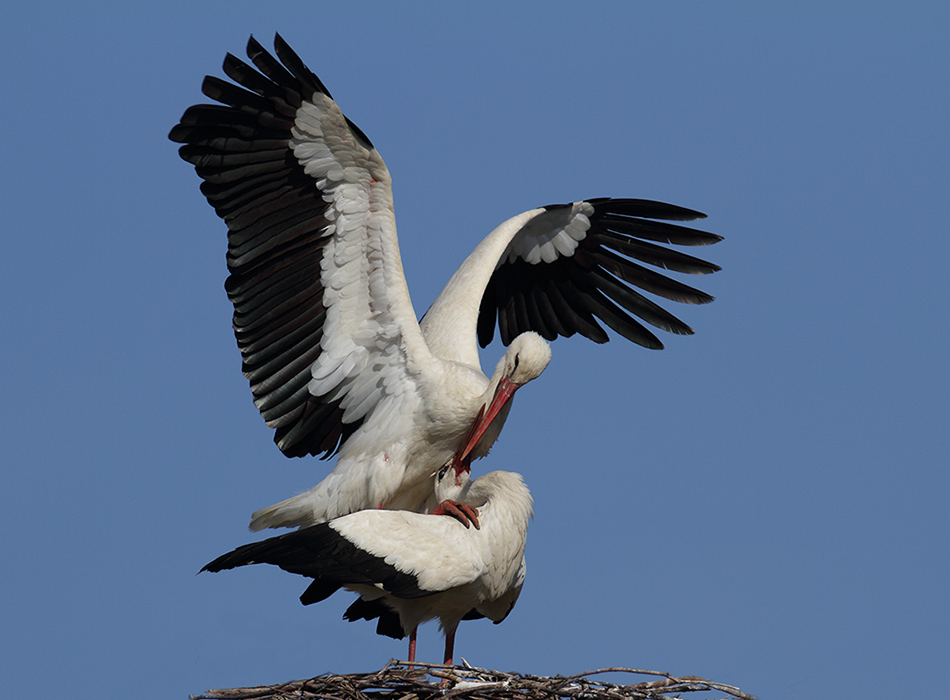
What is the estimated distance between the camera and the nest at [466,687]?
23.6ft

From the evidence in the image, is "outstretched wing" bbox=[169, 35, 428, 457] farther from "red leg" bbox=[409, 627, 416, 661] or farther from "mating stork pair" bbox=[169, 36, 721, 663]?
"red leg" bbox=[409, 627, 416, 661]

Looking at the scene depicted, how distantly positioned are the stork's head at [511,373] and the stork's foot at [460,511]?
1.34 feet

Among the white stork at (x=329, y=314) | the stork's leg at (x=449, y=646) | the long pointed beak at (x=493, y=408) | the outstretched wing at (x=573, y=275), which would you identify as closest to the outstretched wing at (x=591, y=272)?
the outstretched wing at (x=573, y=275)

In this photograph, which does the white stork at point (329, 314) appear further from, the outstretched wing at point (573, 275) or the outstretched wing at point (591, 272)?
the outstretched wing at point (591, 272)

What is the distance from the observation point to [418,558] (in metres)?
7.65

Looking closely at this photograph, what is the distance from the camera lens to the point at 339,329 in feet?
27.4

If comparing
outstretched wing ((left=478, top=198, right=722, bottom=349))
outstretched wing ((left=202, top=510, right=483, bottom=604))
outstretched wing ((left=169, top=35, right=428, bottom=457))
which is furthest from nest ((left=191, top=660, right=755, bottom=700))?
outstretched wing ((left=478, top=198, right=722, bottom=349))

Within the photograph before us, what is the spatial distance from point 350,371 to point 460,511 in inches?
48.2

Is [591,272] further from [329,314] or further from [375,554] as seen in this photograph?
[375,554]

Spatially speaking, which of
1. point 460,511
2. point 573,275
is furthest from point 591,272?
point 460,511

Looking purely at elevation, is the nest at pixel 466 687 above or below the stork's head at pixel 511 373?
below

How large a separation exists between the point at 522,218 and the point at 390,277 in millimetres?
1856

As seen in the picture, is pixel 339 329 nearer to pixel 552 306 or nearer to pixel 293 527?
pixel 293 527

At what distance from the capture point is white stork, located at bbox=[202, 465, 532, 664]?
7531mm
